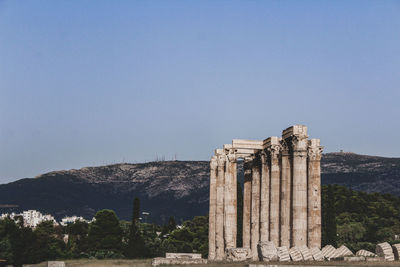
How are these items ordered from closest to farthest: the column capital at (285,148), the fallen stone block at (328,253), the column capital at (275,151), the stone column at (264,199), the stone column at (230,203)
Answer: the fallen stone block at (328,253), the column capital at (285,148), the column capital at (275,151), the stone column at (264,199), the stone column at (230,203)

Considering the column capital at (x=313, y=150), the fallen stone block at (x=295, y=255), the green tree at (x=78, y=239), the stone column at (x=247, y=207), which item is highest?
the column capital at (x=313, y=150)

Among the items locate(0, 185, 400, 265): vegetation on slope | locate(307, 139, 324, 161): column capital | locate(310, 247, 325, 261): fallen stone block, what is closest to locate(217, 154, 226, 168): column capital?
locate(0, 185, 400, 265): vegetation on slope

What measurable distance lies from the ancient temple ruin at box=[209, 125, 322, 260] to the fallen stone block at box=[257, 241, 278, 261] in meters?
3.79

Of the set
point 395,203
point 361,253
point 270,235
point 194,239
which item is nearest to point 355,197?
point 395,203

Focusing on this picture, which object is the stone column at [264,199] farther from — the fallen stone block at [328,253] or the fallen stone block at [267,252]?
the fallen stone block at [267,252]

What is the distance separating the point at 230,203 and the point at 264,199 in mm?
5368

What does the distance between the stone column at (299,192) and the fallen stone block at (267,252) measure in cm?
387

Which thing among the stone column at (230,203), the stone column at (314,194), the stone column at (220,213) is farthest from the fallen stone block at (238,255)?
the stone column at (220,213)

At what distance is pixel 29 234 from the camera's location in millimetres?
80062

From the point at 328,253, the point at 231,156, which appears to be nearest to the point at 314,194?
the point at 328,253

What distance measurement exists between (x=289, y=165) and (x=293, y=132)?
11.9ft

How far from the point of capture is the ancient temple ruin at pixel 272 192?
39.8 meters

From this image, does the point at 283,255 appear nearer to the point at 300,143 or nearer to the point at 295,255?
the point at 295,255

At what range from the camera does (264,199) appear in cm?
4856
